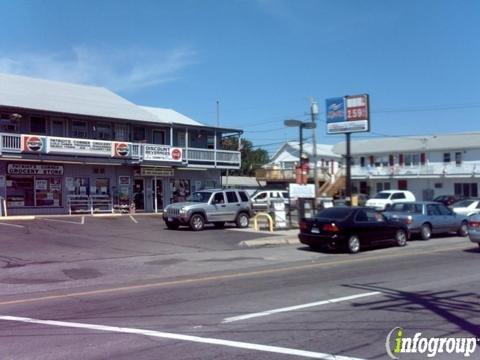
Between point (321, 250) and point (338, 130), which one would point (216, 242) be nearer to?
point (321, 250)

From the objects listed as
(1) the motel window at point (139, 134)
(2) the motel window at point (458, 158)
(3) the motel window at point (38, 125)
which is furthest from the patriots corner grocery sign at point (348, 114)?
(2) the motel window at point (458, 158)

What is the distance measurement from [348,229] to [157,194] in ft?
74.9

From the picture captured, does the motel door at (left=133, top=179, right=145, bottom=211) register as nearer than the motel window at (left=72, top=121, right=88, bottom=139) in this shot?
No

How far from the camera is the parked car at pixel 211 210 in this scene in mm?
25484

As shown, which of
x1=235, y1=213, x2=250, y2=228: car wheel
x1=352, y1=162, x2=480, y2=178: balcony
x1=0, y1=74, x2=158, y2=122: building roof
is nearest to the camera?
x1=235, y1=213, x2=250, y2=228: car wheel

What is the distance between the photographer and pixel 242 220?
90.0 ft

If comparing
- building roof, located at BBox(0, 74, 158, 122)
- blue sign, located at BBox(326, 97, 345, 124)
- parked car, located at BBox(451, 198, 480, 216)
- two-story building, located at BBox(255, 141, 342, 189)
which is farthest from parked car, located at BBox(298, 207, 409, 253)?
two-story building, located at BBox(255, 141, 342, 189)

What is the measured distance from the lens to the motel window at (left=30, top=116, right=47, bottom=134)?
34344mm

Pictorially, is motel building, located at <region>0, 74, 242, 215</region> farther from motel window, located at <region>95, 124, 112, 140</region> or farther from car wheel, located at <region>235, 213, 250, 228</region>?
car wheel, located at <region>235, 213, 250, 228</region>

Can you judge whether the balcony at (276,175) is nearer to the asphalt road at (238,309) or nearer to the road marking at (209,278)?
the road marking at (209,278)

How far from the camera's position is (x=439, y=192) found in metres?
63.7

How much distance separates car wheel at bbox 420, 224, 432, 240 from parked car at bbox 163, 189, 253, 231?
8.27 metres

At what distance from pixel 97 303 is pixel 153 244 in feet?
35.0

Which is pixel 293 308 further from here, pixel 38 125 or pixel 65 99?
pixel 65 99
